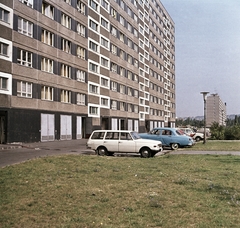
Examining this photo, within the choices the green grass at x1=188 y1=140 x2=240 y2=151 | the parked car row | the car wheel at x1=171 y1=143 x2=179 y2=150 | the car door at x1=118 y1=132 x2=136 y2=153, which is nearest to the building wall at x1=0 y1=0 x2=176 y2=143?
the parked car row

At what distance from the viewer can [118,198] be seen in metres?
7.31

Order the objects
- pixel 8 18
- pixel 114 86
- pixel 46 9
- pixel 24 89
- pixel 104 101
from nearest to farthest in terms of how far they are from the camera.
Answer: pixel 8 18
pixel 24 89
pixel 46 9
pixel 104 101
pixel 114 86

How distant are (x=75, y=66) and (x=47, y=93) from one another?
732 cm

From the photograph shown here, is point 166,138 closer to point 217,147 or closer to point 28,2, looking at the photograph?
point 217,147

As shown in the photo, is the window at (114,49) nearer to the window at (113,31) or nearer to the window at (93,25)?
the window at (113,31)

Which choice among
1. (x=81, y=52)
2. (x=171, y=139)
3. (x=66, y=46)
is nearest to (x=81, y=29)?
(x=81, y=52)

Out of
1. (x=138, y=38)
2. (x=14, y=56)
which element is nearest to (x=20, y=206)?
(x=14, y=56)

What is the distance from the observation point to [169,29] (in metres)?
98.5

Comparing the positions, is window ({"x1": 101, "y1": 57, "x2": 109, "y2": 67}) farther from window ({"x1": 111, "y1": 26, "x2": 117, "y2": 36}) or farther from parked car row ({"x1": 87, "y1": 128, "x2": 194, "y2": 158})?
parked car row ({"x1": 87, "y1": 128, "x2": 194, "y2": 158})

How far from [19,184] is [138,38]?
6081cm

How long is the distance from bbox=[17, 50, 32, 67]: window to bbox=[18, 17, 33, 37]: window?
6.39 ft

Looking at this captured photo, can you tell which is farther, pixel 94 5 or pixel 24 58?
pixel 94 5

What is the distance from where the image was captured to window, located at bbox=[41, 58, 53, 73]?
105 feet

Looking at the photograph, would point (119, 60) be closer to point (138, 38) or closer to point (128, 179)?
point (138, 38)
